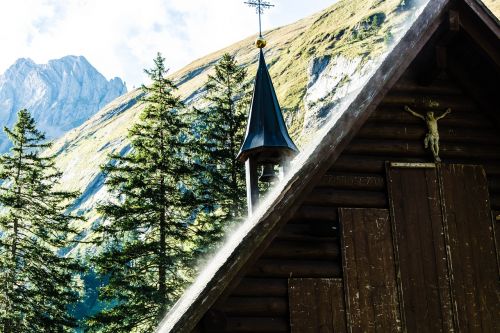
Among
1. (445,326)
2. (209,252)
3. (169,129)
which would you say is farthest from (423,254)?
(169,129)

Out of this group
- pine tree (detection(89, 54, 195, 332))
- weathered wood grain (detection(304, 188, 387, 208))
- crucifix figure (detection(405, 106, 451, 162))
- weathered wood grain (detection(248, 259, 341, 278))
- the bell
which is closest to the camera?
weathered wood grain (detection(248, 259, 341, 278))

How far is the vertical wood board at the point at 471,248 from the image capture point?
5992 millimetres

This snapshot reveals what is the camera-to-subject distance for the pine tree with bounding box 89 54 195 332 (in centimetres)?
2194

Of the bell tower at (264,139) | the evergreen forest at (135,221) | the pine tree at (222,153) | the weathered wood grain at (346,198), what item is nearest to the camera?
the weathered wood grain at (346,198)

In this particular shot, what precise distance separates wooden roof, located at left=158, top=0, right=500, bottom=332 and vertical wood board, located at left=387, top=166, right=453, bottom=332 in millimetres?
897

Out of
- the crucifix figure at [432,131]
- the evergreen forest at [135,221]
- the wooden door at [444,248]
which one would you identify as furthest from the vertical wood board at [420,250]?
the evergreen forest at [135,221]

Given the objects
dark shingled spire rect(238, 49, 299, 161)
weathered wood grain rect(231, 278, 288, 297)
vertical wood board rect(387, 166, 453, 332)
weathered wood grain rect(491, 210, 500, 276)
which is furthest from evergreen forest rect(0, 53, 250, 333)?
weathered wood grain rect(491, 210, 500, 276)

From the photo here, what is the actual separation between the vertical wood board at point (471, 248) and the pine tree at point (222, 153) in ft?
60.3

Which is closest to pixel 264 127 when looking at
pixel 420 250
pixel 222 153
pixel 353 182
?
pixel 353 182

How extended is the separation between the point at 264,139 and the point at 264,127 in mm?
511

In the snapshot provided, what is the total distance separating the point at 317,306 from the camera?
578cm

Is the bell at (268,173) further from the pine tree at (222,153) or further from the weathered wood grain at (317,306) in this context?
the weathered wood grain at (317,306)

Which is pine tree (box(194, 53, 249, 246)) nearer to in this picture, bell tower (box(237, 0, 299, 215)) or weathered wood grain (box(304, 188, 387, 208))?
bell tower (box(237, 0, 299, 215))

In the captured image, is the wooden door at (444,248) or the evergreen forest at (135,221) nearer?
the wooden door at (444,248)
